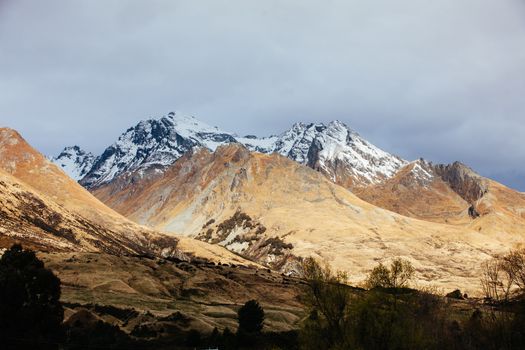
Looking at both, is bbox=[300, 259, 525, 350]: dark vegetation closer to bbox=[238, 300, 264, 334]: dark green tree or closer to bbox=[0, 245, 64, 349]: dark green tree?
bbox=[0, 245, 64, 349]: dark green tree

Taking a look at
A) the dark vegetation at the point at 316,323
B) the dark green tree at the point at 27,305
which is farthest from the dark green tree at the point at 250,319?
the dark green tree at the point at 27,305

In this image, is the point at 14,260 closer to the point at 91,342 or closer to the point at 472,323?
the point at 91,342

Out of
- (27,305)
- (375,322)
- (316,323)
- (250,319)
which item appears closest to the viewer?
(375,322)

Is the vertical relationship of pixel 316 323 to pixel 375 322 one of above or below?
below

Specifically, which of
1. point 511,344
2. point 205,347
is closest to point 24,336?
point 205,347

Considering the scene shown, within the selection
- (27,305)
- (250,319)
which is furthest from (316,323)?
(250,319)

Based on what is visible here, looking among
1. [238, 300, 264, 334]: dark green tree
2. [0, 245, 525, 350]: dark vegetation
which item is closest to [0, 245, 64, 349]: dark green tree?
[0, 245, 525, 350]: dark vegetation

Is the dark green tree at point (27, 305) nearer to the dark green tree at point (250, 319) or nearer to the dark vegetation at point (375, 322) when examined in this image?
the dark vegetation at point (375, 322)

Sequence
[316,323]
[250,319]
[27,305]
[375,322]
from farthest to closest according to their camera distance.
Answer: [250,319] < [27,305] < [316,323] < [375,322]

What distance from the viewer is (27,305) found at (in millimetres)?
78375

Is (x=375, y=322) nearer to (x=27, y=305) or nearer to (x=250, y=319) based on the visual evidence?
(x=27, y=305)

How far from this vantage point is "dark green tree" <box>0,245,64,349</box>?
75500mm

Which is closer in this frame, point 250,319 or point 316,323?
point 316,323

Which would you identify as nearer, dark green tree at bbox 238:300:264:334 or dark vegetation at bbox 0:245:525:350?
dark vegetation at bbox 0:245:525:350
